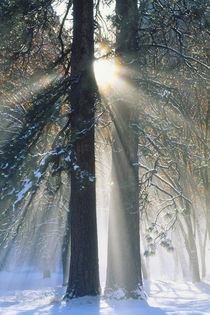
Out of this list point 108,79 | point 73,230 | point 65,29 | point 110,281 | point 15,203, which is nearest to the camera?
point 15,203

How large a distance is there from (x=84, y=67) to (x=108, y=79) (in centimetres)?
84

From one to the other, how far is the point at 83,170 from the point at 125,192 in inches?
51.2

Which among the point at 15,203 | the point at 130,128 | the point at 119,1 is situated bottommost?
the point at 15,203

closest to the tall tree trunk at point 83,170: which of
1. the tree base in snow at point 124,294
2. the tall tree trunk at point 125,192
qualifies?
the tree base in snow at point 124,294

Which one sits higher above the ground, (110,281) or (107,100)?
(107,100)

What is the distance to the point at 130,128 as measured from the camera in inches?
294

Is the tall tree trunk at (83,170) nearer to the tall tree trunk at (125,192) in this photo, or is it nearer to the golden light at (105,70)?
the golden light at (105,70)

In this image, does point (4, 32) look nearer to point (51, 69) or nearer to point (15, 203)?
point (51, 69)

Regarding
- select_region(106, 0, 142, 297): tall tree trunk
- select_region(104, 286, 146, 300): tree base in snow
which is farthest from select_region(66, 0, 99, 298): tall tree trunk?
select_region(106, 0, 142, 297): tall tree trunk

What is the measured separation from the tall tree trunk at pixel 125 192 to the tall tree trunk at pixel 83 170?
71 cm

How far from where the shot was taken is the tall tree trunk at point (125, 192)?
7117 mm

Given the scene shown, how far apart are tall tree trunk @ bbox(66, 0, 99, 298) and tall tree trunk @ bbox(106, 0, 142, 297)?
71 centimetres

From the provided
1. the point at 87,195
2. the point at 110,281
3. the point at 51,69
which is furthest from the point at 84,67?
the point at 110,281

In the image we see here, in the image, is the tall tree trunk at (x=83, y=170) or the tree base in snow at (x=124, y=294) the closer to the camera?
the tall tree trunk at (x=83, y=170)
